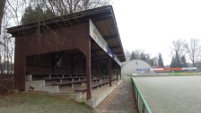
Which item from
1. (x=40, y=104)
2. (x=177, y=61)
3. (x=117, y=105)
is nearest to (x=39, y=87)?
(x=40, y=104)

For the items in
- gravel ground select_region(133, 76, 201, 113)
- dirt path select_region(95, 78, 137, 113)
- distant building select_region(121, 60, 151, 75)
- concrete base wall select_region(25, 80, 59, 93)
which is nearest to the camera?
gravel ground select_region(133, 76, 201, 113)

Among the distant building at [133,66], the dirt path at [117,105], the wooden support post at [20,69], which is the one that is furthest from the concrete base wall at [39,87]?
the distant building at [133,66]

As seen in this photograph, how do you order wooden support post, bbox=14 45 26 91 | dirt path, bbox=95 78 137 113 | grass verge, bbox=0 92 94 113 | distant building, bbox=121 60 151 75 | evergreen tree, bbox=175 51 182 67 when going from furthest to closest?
evergreen tree, bbox=175 51 182 67 → distant building, bbox=121 60 151 75 → wooden support post, bbox=14 45 26 91 → dirt path, bbox=95 78 137 113 → grass verge, bbox=0 92 94 113

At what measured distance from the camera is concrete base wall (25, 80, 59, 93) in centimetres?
791

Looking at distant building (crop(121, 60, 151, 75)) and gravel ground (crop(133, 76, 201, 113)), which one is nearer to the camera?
gravel ground (crop(133, 76, 201, 113))

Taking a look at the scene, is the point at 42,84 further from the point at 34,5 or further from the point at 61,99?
the point at 34,5

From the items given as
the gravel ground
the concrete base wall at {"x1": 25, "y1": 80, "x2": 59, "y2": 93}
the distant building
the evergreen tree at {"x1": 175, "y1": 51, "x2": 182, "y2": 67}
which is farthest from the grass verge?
the evergreen tree at {"x1": 175, "y1": 51, "x2": 182, "y2": 67}

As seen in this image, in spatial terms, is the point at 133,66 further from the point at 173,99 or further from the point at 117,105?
the point at 117,105

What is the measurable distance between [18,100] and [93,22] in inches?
161

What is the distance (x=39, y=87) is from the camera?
811 cm

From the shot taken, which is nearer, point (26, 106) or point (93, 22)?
point (26, 106)

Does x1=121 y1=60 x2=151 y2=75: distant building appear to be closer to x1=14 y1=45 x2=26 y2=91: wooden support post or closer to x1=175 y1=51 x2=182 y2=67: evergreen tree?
x1=175 y1=51 x2=182 y2=67: evergreen tree

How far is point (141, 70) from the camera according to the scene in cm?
5844

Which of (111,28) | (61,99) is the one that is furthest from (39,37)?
(111,28)
